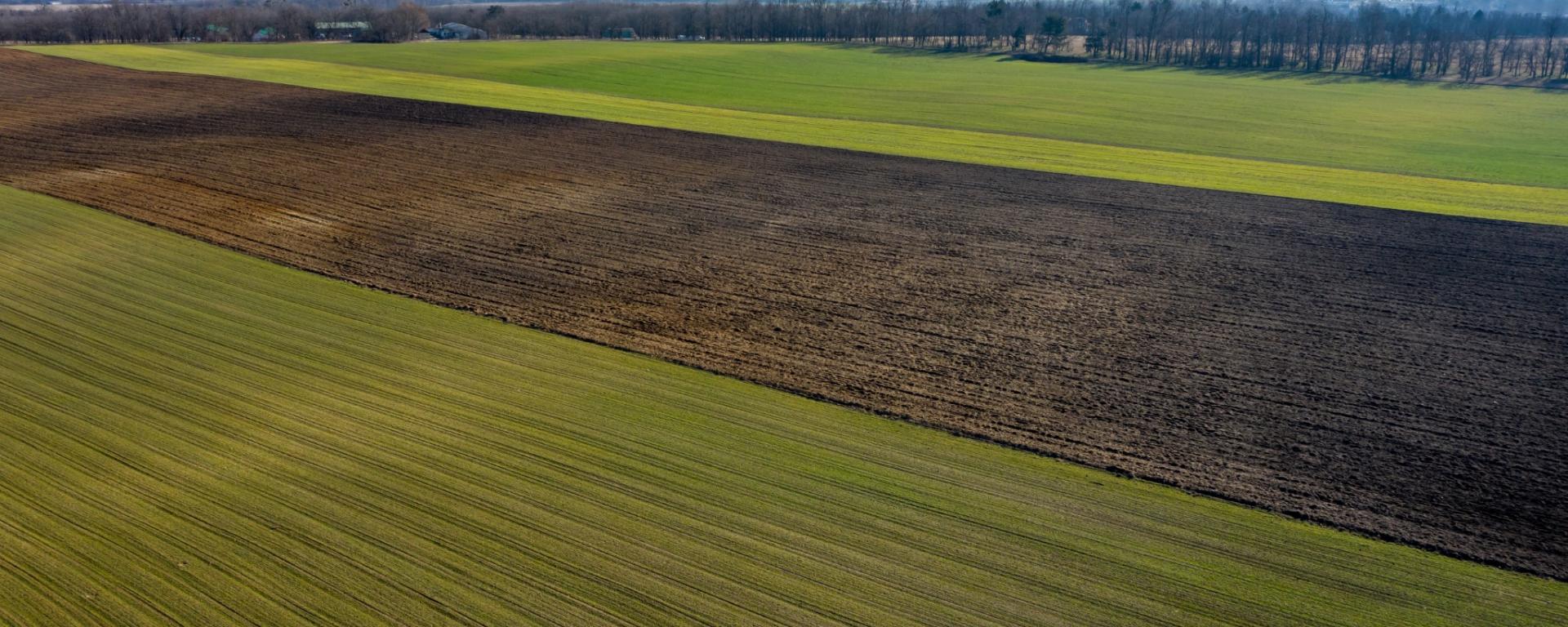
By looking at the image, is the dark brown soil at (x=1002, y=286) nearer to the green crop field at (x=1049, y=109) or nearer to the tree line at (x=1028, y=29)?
the green crop field at (x=1049, y=109)

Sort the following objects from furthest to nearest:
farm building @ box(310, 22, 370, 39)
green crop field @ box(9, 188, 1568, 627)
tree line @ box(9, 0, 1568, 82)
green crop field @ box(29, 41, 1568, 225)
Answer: farm building @ box(310, 22, 370, 39) < tree line @ box(9, 0, 1568, 82) < green crop field @ box(29, 41, 1568, 225) < green crop field @ box(9, 188, 1568, 627)

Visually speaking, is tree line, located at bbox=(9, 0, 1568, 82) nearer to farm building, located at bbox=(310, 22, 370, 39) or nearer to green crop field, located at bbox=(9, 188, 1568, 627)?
farm building, located at bbox=(310, 22, 370, 39)

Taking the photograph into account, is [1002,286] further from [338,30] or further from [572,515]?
[338,30]

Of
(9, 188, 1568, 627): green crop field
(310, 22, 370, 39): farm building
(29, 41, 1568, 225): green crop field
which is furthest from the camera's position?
(310, 22, 370, 39): farm building

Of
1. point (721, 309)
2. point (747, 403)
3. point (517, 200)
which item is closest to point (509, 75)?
point (517, 200)

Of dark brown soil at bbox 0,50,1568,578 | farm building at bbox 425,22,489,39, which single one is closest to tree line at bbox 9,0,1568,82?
farm building at bbox 425,22,489,39

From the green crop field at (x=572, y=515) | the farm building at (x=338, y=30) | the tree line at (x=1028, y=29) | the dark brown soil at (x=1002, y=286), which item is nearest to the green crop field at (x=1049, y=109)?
the dark brown soil at (x=1002, y=286)
